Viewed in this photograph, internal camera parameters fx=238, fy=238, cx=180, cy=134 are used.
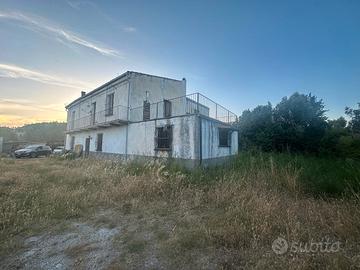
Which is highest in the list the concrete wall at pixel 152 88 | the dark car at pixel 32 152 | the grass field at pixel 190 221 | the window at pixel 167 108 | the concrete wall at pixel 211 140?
the concrete wall at pixel 152 88

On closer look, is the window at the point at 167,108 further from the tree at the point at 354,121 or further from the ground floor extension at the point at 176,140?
the tree at the point at 354,121

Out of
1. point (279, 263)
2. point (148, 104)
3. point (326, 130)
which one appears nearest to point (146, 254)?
point (279, 263)

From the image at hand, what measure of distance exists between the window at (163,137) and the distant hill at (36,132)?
134ft

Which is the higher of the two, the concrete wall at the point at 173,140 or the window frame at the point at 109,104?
the window frame at the point at 109,104

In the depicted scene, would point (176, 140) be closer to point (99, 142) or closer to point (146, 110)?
point (146, 110)

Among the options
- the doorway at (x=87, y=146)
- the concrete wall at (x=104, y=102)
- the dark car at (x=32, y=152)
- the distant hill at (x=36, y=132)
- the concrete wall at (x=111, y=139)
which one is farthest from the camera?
the distant hill at (x=36, y=132)

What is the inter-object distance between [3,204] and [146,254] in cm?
443

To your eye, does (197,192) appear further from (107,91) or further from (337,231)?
(107,91)

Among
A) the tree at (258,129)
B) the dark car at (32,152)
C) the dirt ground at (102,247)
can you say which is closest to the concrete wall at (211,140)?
the dirt ground at (102,247)

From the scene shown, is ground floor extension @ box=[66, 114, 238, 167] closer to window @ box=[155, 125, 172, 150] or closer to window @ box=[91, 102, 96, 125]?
window @ box=[155, 125, 172, 150]

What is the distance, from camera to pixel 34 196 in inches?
278

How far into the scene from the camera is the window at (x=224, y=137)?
1676 centimetres

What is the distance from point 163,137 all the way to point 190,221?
10.0 metres

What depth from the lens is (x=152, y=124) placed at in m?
15.8
